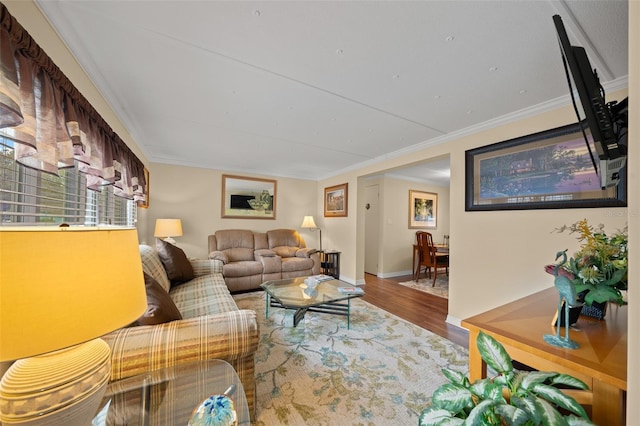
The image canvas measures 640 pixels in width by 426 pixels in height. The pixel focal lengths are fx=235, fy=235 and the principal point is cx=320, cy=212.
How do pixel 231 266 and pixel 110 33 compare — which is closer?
pixel 110 33

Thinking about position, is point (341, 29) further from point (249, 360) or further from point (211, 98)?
point (249, 360)

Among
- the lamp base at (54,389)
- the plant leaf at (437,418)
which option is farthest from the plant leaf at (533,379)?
the lamp base at (54,389)

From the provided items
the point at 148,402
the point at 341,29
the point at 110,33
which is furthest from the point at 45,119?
the point at 341,29

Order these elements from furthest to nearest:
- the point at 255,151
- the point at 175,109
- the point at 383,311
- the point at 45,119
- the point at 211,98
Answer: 1. the point at 255,151
2. the point at 383,311
3. the point at 175,109
4. the point at 211,98
5. the point at 45,119

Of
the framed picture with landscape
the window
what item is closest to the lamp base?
the window

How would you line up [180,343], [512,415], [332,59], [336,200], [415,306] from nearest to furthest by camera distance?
[512,415] < [180,343] < [332,59] < [415,306] < [336,200]

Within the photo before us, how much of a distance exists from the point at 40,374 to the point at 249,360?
3.04 feet

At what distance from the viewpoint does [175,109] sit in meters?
2.39

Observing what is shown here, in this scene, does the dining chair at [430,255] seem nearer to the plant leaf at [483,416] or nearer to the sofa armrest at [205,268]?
the sofa armrest at [205,268]

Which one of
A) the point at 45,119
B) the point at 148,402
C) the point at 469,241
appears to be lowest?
the point at 148,402

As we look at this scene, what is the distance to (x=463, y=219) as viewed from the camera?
2775 millimetres

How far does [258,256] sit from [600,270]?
4.08 m

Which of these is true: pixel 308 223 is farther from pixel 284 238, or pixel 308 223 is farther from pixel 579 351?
pixel 579 351

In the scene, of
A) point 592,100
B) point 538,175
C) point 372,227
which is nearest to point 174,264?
point 592,100
